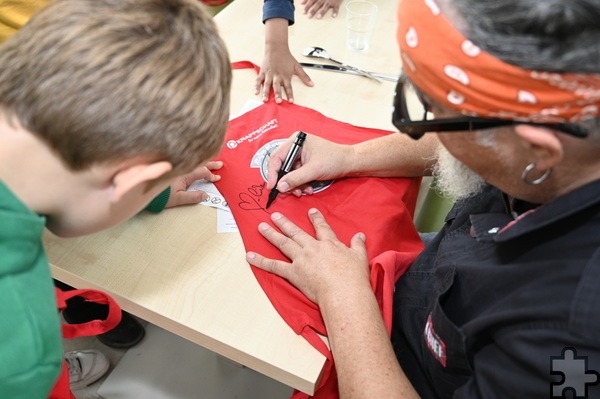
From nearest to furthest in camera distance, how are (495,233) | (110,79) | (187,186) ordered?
(110,79), (495,233), (187,186)

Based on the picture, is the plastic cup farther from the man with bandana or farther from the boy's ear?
the boy's ear

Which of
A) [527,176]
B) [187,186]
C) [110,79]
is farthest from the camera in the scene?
[187,186]

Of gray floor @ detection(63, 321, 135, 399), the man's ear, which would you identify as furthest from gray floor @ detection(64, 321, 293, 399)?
the man's ear

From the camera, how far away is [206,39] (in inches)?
25.2

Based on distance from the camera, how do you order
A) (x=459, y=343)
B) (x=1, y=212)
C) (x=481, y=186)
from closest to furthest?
(x=1, y=212)
(x=459, y=343)
(x=481, y=186)

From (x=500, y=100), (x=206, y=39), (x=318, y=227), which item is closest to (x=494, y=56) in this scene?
(x=500, y=100)

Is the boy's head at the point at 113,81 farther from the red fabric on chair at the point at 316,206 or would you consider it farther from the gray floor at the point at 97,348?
the gray floor at the point at 97,348

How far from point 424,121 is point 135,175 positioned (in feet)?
1.27

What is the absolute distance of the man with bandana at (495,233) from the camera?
1.87 ft

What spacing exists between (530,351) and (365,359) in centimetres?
26

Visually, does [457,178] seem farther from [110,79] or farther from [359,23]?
[359,23]

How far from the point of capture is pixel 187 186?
3.35 feet

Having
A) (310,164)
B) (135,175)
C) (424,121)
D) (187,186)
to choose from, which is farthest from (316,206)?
(135,175)

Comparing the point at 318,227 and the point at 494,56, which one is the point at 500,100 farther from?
the point at 318,227
